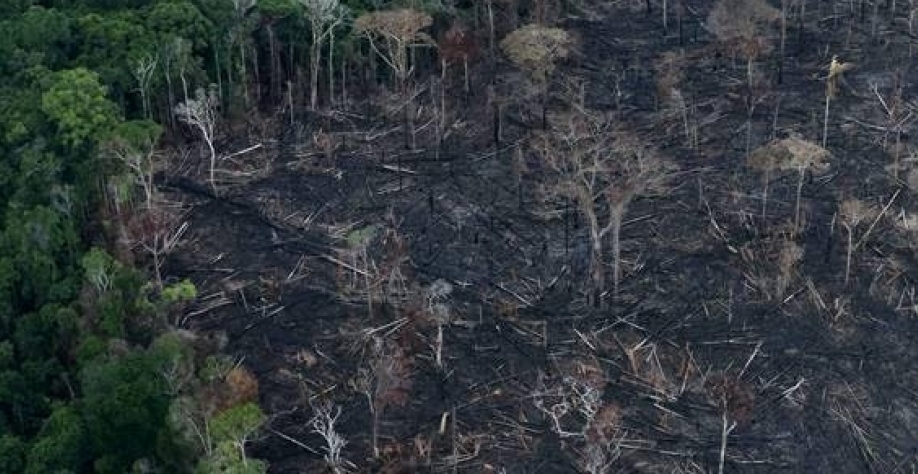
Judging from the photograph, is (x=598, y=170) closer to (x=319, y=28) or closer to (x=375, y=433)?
(x=319, y=28)

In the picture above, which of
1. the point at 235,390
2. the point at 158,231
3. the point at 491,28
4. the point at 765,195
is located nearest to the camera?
the point at 235,390

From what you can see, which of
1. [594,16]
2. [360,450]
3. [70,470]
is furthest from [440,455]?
[594,16]

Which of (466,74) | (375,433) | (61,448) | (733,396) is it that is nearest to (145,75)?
(466,74)

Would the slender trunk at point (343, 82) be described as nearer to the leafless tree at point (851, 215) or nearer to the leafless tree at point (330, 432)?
the leafless tree at point (330, 432)

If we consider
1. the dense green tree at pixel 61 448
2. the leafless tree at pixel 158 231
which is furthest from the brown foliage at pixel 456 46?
the dense green tree at pixel 61 448

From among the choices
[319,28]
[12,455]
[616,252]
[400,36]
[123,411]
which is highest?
[319,28]

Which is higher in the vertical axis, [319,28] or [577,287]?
[319,28]
